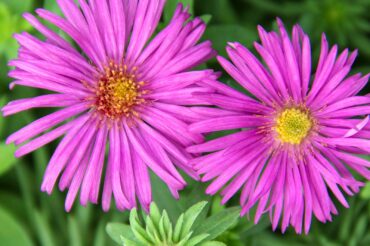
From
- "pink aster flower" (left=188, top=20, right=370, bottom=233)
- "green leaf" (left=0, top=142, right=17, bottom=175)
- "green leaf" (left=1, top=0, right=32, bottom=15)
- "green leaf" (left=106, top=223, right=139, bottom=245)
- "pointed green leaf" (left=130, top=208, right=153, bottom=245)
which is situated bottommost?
"green leaf" (left=106, top=223, right=139, bottom=245)

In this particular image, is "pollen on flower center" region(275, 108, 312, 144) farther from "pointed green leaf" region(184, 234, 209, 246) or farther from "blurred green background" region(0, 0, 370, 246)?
"pointed green leaf" region(184, 234, 209, 246)

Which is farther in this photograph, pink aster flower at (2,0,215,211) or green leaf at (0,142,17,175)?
green leaf at (0,142,17,175)

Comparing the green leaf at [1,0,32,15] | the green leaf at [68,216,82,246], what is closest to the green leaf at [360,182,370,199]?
the green leaf at [68,216,82,246]

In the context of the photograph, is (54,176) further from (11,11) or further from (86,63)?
(11,11)

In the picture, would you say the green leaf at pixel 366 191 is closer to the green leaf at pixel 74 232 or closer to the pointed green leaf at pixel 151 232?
the pointed green leaf at pixel 151 232

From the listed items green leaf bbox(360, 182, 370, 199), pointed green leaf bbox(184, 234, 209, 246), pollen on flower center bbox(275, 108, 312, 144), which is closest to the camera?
pointed green leaf bbox(184, 234, 209, 246)


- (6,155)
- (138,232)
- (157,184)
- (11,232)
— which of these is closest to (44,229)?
(11,232)

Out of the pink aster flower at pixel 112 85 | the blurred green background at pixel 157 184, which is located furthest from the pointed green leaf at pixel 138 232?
the blurred green background at pixel 157 184

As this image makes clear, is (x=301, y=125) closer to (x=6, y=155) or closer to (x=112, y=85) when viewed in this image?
(x=112, y=85)
